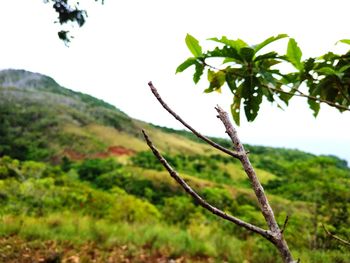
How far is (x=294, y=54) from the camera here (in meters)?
1.07

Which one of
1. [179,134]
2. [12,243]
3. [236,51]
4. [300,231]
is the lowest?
[12,243]

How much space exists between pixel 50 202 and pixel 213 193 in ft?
17.3

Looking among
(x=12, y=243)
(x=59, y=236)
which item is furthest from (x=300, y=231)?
(x=12, y=243)

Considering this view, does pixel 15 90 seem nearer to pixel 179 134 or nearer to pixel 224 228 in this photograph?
pixel 179 134

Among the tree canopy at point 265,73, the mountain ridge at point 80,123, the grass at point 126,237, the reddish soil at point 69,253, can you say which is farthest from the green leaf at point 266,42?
the mountain ridge at point 80,123

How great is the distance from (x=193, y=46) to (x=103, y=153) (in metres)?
50.4

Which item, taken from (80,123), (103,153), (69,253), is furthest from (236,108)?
(80,123)

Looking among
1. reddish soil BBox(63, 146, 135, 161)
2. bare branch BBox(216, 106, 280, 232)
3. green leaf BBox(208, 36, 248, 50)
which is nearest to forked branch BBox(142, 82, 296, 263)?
bare branch BBox(216, 106, 280, 232)

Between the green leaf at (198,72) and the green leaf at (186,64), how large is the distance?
0.02 m

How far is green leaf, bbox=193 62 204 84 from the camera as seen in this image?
109cm

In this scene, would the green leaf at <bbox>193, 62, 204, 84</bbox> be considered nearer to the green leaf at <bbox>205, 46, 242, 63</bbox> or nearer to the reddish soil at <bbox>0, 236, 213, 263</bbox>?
the green leaf at <bbox>205, 46, 242, 63</bbox>

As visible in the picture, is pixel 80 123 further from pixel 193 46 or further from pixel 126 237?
pixel 193 46

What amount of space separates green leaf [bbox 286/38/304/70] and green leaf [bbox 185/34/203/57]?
0.67 ft

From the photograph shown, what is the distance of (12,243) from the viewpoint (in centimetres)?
582
